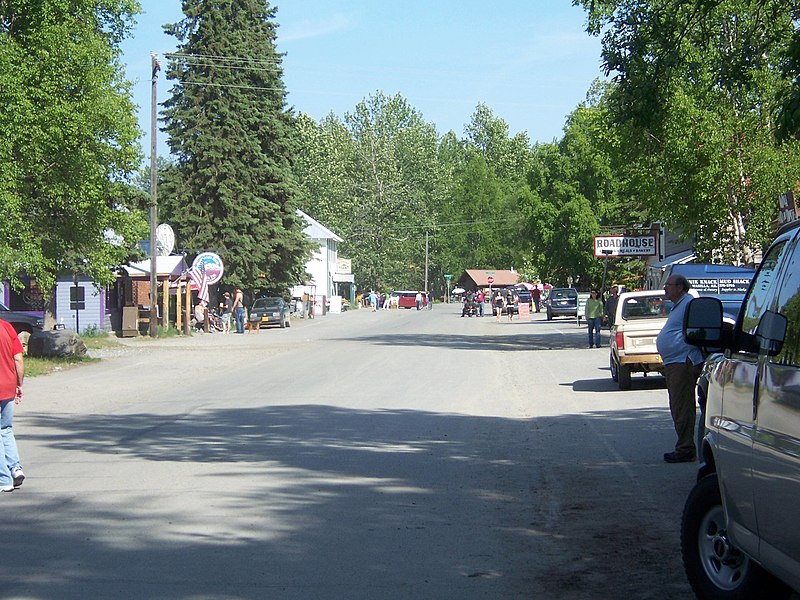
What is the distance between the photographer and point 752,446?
5164mm

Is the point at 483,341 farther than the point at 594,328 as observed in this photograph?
Yes

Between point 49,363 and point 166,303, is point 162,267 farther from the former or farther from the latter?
point 49,363

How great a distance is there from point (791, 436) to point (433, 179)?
11389cm

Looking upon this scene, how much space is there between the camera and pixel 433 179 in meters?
118

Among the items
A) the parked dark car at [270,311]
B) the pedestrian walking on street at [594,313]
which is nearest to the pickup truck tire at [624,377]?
the pedestrian walking on street at [594,313]

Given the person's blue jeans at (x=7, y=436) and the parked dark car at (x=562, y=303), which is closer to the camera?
the person's blue jeans at (x=7, y=436)

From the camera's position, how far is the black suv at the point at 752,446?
4.67 metres

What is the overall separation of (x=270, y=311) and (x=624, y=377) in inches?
1530

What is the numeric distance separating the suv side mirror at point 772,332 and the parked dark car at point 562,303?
2416 inches

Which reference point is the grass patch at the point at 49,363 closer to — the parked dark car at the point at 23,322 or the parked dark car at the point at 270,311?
the parked dark car at the point at 23,322

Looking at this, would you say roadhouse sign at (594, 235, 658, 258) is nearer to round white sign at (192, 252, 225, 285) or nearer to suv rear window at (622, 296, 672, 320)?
suv rear window at (622, 296, 672, 320)

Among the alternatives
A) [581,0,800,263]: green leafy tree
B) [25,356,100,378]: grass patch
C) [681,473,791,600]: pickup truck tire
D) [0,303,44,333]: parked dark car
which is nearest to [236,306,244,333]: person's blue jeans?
[0,303,44,333]: parked dark car

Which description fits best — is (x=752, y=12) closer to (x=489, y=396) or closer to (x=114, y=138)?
(x=489, y=396)

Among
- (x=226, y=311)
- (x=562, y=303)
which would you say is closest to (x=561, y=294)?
(x=562, y=303)
